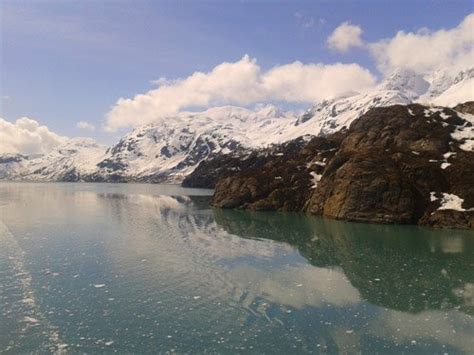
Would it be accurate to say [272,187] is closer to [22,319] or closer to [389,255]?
[389,255]

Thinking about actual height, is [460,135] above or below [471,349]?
above

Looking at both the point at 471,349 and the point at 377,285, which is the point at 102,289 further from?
the point at 471,349

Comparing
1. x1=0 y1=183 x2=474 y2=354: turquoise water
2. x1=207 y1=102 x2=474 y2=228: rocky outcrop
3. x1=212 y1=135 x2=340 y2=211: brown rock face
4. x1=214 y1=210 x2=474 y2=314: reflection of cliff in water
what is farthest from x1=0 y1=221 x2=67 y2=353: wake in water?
x1=212 y1=135 x2=340 y2=211: brown rock face

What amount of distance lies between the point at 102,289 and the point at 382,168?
74.1 meters

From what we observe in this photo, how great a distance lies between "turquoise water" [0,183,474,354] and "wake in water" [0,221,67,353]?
0.29 feet

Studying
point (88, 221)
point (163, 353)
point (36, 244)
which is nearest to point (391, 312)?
point (163, 353)

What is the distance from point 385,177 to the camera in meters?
97.9

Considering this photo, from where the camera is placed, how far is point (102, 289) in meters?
43.0

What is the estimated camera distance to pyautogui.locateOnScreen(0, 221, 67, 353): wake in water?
2997 centimetres

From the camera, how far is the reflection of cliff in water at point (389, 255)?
42375mm

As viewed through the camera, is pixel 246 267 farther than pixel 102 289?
Yes

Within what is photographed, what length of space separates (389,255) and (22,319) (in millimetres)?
45871

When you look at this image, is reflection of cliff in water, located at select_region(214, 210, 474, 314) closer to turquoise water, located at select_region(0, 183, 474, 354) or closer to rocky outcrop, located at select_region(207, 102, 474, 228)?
turquoise water, located at select_region(0, 183, 474, 354)

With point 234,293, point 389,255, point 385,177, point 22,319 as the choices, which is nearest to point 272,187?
point 385,177
